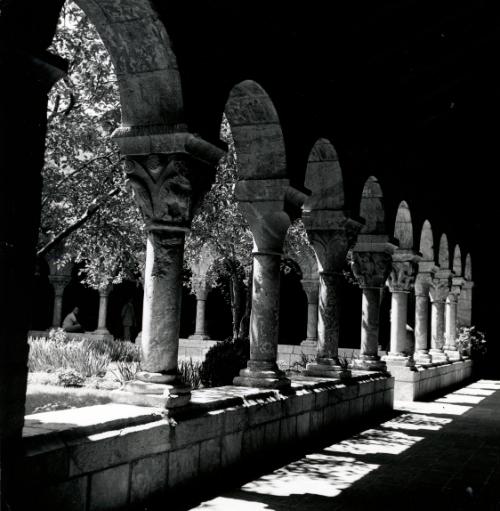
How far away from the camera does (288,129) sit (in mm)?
5773

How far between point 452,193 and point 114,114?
7976 millimetres

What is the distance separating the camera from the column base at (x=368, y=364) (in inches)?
333

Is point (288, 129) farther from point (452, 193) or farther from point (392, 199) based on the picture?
point (452, 193)

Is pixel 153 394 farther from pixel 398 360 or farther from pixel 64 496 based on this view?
pixel 398 360

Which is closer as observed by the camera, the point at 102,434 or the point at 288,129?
the point at 102,434

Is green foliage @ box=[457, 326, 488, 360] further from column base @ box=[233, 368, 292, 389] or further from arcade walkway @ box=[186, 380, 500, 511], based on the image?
column base @ box=[233, 368, 292, 389]

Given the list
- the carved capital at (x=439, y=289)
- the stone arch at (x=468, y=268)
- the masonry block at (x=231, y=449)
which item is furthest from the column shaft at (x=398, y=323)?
the stone arch at (x=468, y=268)

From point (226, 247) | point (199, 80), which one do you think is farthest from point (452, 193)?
point (199, 80)

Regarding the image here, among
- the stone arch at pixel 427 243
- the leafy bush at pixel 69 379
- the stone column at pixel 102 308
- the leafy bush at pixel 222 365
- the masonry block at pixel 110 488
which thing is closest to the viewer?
the masonry block at pixel 110 488

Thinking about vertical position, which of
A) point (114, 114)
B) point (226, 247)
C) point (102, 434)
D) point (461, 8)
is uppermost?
point (461, 8)

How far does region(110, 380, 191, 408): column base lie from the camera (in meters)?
4.03

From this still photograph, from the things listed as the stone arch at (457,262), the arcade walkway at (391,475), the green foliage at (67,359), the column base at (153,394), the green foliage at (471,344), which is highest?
the stone arch at (457,262)

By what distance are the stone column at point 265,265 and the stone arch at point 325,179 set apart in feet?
5.10

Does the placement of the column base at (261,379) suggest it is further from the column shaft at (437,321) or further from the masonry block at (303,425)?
the column shaft at (437,321)
